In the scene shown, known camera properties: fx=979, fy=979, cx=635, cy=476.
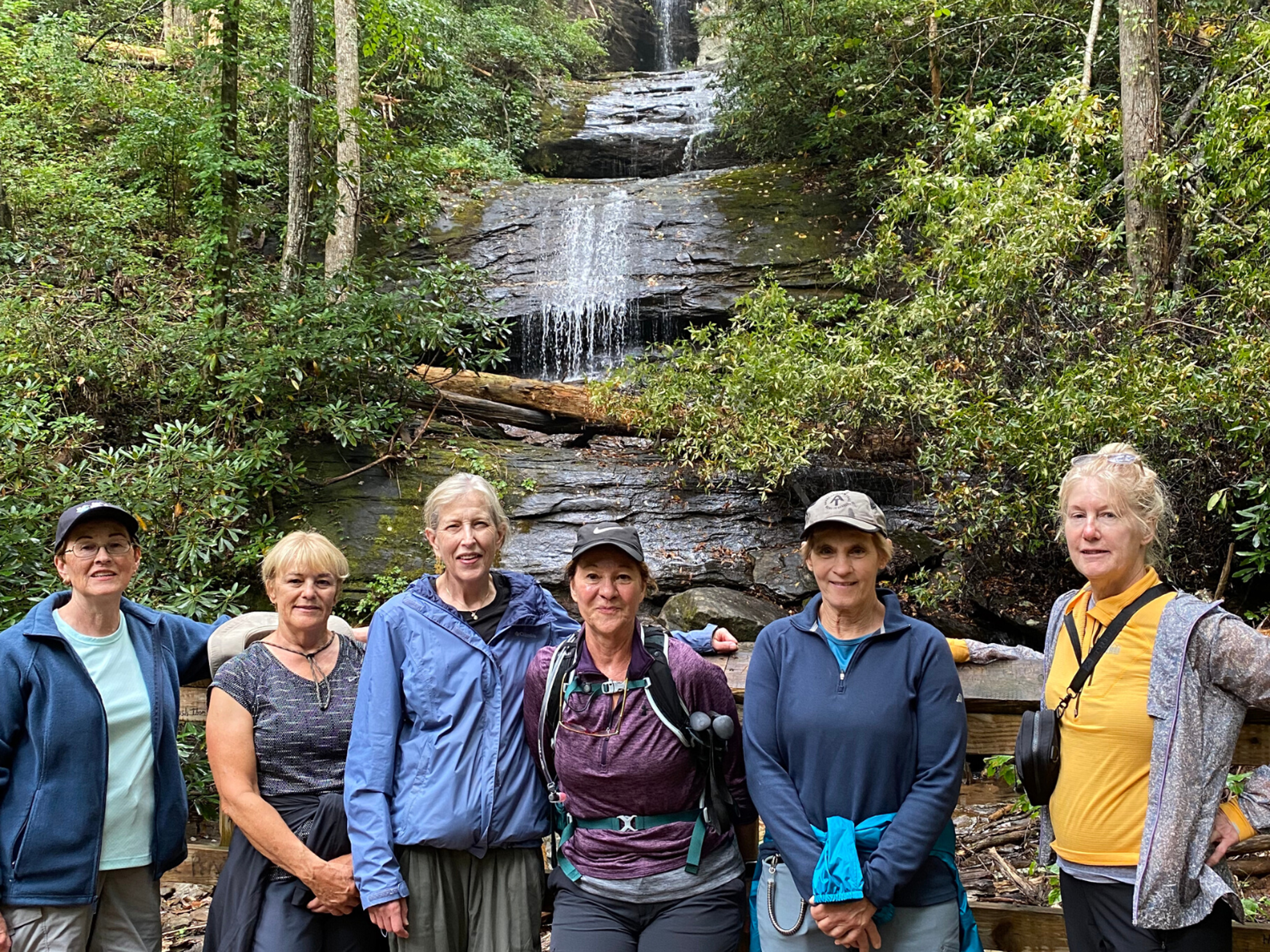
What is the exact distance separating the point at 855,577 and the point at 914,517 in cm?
757

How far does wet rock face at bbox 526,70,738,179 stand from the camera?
18.6 meters

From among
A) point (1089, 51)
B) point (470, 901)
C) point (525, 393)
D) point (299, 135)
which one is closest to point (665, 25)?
point (525, 393)

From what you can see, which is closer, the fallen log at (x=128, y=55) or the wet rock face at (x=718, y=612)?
the wet rock face at (x=718, y=612)

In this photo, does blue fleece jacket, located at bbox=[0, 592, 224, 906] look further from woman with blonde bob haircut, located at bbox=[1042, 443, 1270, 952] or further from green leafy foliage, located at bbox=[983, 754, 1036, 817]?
green leafy foliage, located at bbox=[983, 754, 1036, 817]

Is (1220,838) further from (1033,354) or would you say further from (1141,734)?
(1033,354)

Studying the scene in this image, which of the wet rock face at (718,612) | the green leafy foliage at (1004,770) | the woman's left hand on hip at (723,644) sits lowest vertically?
the wet rock face at (718,612)

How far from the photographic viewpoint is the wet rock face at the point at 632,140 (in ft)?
61.1

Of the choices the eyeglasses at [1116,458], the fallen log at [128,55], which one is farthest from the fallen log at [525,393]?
the eyeglasses at [1116,458]

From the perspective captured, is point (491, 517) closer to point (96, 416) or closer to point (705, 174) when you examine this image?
point (96, 416)

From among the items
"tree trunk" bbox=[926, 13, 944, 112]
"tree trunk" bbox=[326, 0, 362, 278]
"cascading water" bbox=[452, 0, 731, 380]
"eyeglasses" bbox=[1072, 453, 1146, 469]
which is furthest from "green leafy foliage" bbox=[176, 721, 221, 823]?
"tree trunk" bbox=[926, 13, 944, 112]

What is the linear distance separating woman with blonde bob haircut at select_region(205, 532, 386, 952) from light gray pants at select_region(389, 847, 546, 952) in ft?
0.70

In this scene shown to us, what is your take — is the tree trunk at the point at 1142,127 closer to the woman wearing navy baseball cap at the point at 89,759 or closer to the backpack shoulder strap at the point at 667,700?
the backpack shoulder strap at the point at 667,700

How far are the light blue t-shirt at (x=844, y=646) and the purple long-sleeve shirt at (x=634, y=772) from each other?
315 millimetres

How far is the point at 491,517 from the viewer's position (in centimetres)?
288
